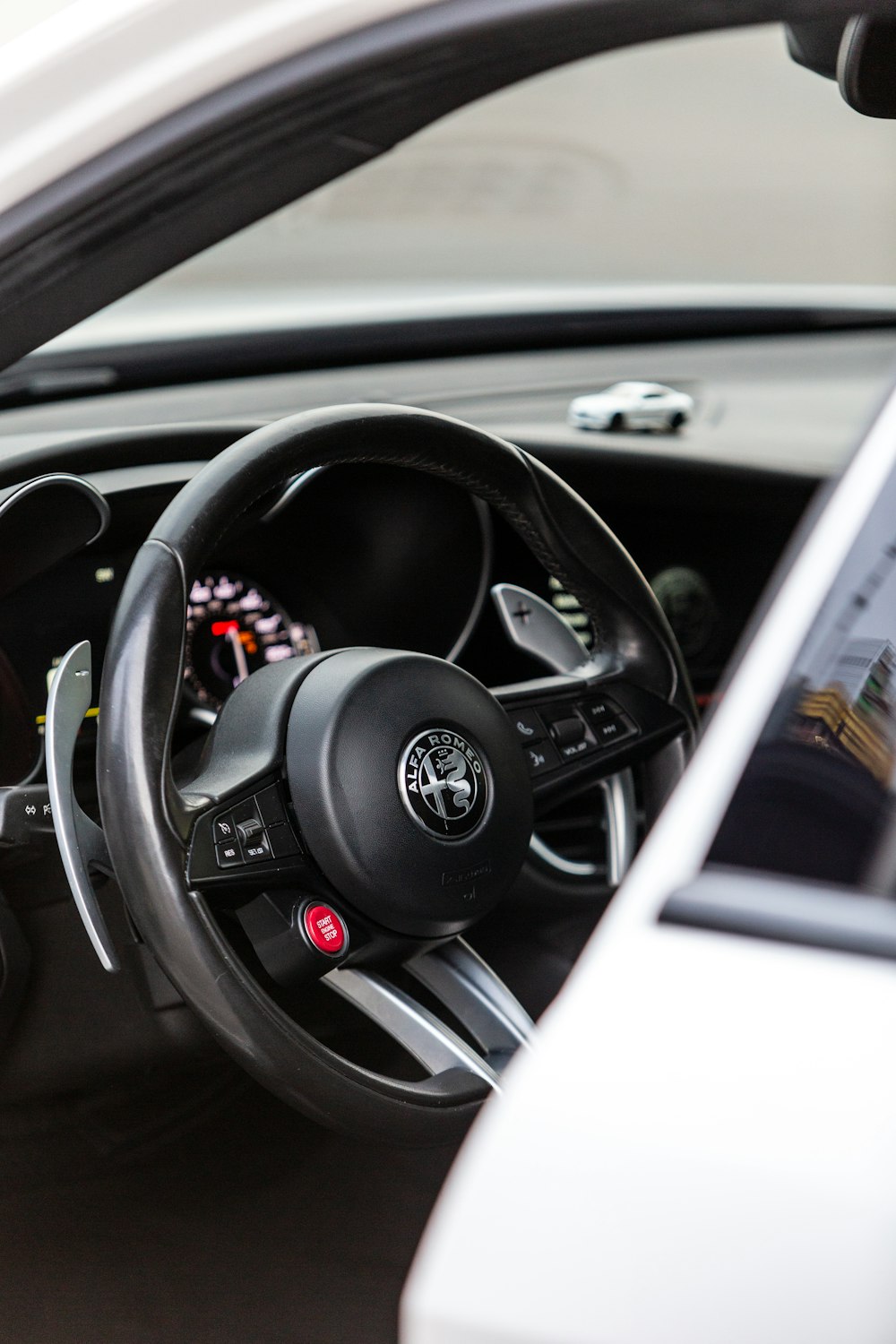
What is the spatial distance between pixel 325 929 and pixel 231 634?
→ 0.86 m

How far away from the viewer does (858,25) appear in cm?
105

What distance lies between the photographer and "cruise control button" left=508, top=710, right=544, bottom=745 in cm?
140

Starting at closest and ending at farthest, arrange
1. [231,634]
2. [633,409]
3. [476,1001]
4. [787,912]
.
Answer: [787,912], [476,1001], [231,634], [633,409]

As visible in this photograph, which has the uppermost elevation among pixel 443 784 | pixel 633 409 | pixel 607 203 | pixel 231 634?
pixel 443 784

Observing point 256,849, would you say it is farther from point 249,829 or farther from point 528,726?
point 528,726

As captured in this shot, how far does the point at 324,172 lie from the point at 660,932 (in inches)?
24.5

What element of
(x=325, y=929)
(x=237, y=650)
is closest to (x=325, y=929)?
(x=325, y=929)

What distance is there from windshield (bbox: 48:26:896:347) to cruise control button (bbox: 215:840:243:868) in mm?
1915

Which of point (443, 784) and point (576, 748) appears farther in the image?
point (576, 748)

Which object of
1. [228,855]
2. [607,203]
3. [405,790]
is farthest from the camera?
[607,203]

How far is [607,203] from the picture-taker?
4.13 metres

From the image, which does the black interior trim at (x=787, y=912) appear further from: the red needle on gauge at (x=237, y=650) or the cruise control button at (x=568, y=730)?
the red needle on gauge at (x=237, y=650)

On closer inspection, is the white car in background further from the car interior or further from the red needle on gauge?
the red needle on gauge

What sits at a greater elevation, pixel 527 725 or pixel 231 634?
pixel 527 725
